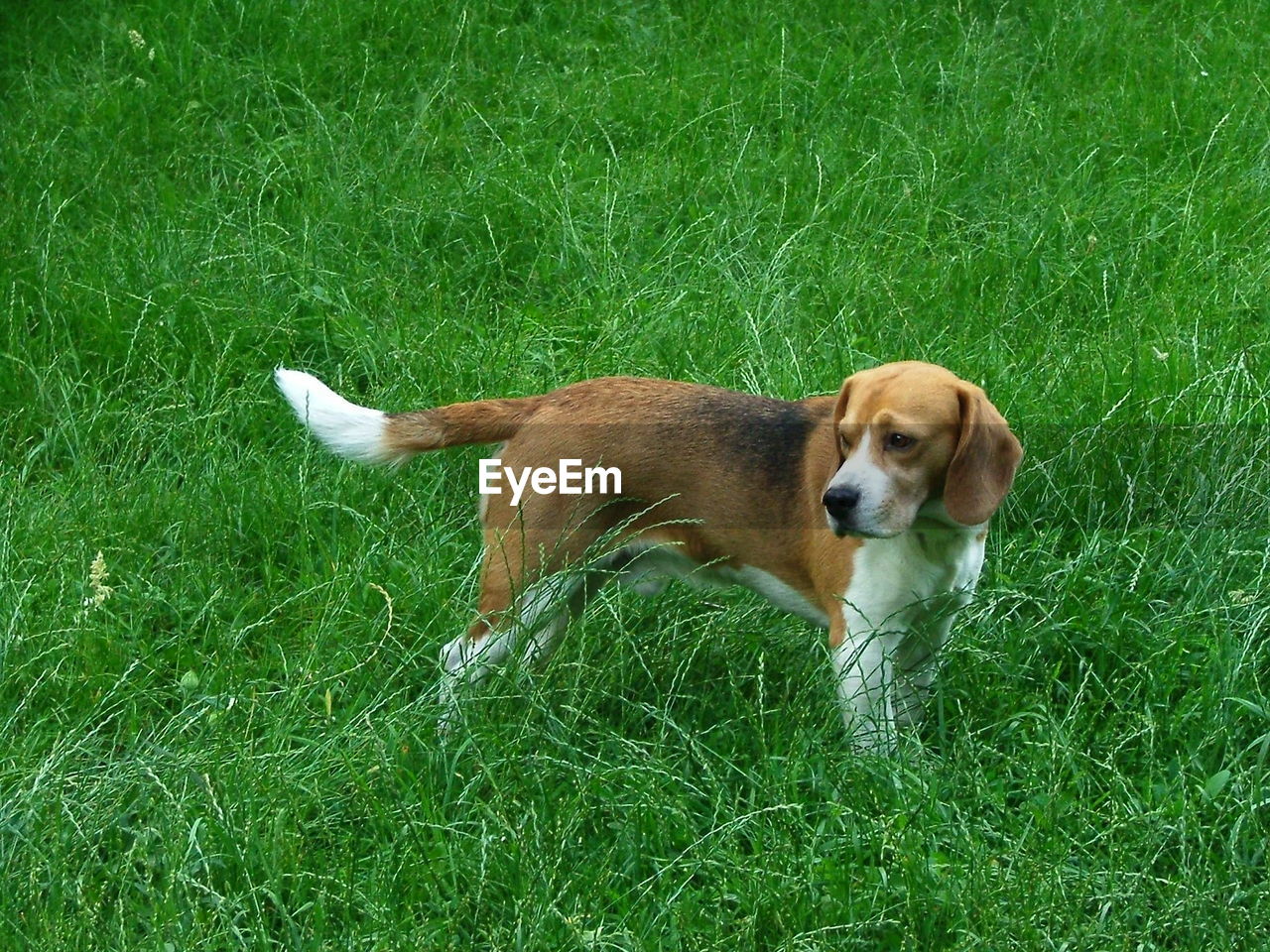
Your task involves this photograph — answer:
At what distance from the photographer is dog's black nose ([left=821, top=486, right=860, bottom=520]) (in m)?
3.43

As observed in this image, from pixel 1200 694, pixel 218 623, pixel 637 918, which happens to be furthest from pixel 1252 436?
pixel 218 623

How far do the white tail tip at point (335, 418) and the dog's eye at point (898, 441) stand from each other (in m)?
1.27

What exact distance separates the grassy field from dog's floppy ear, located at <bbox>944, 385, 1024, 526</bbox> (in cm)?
48

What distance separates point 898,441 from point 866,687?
1.89ft

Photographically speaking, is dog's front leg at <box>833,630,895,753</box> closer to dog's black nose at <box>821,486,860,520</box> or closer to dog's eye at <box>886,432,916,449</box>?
dog's black nose at <box>821,486,860,520</box>

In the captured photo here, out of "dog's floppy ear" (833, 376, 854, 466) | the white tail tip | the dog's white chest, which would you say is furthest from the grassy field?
"dog's floppy ear" (833, 376, 854, 466)

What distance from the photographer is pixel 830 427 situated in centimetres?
384

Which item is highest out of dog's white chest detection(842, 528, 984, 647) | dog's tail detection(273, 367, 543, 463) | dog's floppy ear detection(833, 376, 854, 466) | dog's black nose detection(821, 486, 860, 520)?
dog's floppy ear detection(833, 376, 854, 466)

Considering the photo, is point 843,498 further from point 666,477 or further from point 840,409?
point 666,477

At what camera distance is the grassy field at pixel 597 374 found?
124 inches

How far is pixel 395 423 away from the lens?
3.99 meters

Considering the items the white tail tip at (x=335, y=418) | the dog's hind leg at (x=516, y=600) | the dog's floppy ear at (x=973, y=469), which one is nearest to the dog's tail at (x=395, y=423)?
the white tail tip at (x=335, y=418)

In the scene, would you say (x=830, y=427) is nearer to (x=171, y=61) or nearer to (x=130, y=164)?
(x=130, y=164)

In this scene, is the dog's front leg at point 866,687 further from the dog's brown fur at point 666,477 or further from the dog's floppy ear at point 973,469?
the dog's floppy ear at point 973,469
